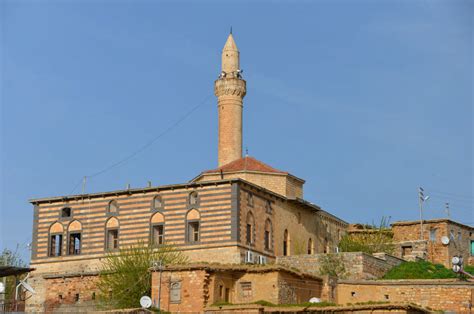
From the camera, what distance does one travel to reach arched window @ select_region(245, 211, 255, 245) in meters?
44.7

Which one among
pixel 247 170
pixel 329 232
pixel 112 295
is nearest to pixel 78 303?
pixel 112 295

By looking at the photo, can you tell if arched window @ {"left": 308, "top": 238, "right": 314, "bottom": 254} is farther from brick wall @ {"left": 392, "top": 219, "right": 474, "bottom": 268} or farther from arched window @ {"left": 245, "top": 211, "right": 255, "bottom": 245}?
arched window @ {"left": 245, "top": 211, "right": 255, "bottom": 245}

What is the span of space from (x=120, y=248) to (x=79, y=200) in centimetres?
392

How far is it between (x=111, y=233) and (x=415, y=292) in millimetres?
15282

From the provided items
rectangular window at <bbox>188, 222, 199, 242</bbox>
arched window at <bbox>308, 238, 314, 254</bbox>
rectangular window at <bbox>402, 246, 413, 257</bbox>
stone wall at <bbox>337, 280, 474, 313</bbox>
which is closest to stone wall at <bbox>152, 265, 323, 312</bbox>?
stone wall at <bbox>337, 280, 474, 313</bbox>

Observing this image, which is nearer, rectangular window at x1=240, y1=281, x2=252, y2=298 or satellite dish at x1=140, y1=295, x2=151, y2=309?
satellite dish at x1=140, y1=295, x2=151, y2=309

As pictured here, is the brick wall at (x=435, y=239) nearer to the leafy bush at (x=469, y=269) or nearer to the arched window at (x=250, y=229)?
the leafy bush at (x=469, y=269)

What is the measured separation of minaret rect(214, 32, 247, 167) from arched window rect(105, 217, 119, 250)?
11.4m

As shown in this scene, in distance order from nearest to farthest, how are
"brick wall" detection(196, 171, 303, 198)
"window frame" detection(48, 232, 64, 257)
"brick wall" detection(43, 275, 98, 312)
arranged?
"brick wall" detection(43, 275, 98, 312), "window frame" detection(48, 232, 64, 257), "brick wall" detection(196, 171, 303, 198)

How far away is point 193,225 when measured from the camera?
45062mm

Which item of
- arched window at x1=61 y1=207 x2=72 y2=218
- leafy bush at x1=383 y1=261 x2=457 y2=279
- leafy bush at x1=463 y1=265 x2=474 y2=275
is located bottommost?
leafy bush at x1=383 y1=261 x2=457 y2=279

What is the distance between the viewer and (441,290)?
130 feet

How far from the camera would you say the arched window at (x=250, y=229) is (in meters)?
44.7

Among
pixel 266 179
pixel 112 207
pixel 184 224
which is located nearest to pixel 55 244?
pixel 112 207
